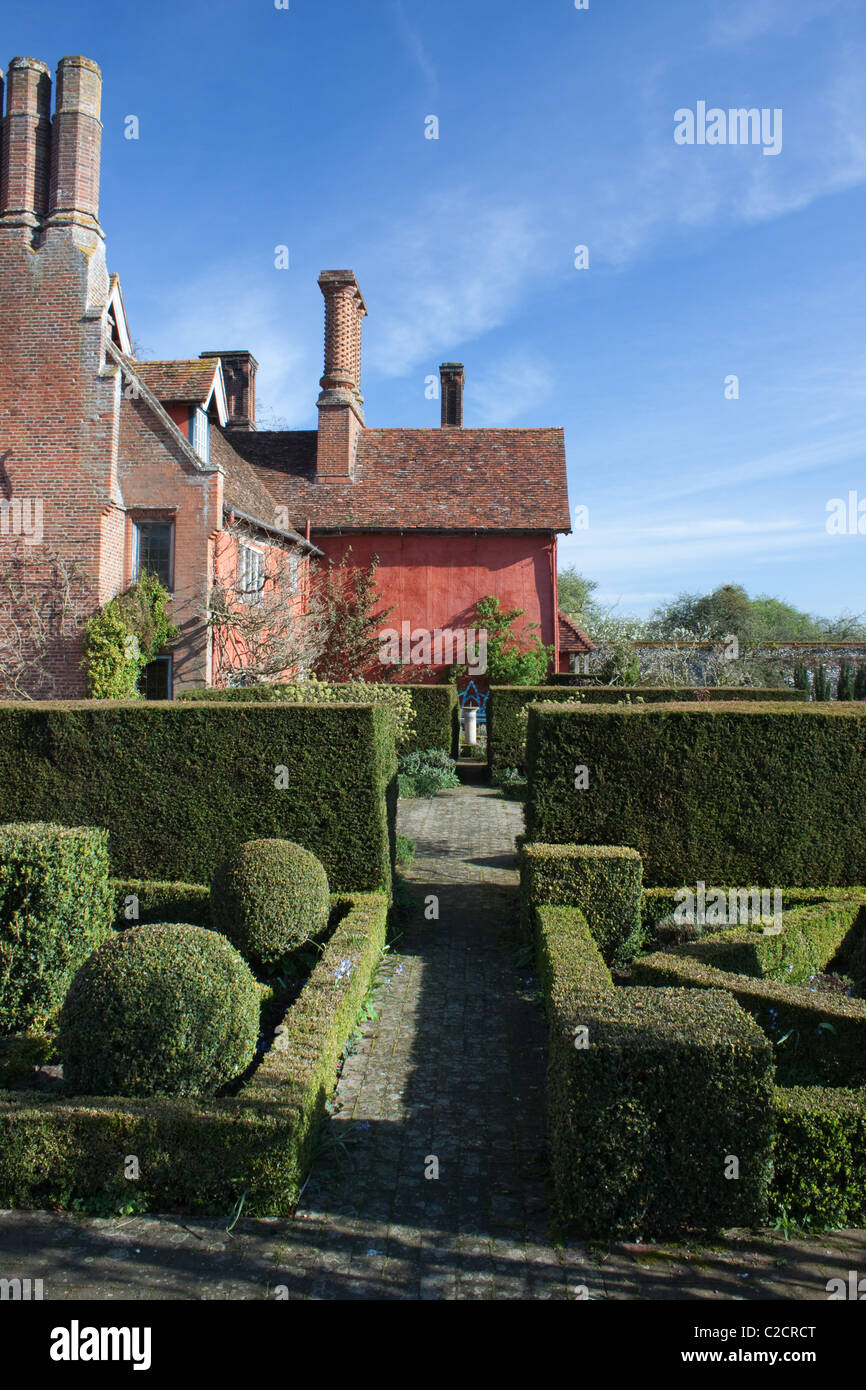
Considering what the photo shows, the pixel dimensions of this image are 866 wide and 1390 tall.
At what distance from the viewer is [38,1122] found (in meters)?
4.68

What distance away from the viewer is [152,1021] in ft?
17.2

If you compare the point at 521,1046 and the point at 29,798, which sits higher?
the point at 29,798

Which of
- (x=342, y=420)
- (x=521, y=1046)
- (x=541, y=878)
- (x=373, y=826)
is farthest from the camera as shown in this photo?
(x=342, y=420)

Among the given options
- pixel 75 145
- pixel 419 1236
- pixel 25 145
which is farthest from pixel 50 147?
pixel 419 1236

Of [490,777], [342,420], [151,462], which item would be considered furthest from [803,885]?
[342,420]

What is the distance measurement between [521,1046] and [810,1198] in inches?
96.8

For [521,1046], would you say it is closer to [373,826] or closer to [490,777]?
[373,826]

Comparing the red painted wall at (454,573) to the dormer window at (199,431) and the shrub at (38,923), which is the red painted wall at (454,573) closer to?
the dormer window at (199,431)

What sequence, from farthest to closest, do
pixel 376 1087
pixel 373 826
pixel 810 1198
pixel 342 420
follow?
pixel 342 420, pixel 373 826, pixel 376 1087, pixel 810 1198

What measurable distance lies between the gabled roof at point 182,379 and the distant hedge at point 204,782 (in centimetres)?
1100

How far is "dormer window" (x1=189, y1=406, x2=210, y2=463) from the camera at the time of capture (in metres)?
19.0

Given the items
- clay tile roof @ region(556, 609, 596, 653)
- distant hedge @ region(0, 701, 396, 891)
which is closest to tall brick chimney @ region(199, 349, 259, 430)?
clay tile roof @ region(556, 609, 596, 653)
